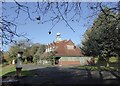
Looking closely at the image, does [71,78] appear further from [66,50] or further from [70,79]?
[66,50]

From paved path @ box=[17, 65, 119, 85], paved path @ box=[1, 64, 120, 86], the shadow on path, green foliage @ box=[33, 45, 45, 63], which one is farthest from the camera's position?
green foliage @ box=[33, 45, 45, 63]

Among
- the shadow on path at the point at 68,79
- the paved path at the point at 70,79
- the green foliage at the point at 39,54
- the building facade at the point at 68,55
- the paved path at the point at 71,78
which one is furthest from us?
the building facade at the point at 68,55

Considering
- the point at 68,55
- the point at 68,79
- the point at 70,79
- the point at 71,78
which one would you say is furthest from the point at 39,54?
the point at 70,79

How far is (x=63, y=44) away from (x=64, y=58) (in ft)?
11.0

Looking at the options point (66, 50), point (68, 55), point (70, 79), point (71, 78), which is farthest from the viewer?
point (66, 50)

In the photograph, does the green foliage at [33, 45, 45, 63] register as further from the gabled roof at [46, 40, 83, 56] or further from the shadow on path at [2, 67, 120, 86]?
the shadow on path at [2, 67, 120, 86]

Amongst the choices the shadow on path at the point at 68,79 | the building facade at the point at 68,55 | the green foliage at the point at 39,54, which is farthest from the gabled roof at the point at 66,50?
the shadow on path at the point at 68,79

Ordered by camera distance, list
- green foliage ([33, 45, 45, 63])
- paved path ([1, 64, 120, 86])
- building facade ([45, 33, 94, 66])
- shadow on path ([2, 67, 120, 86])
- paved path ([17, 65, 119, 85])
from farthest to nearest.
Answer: building facade ([45, 33, 94, 66]) < green foliage ([33, 45, 45, 63]) < paved path ([17, 65, 119, 85]) < paved path ([1, 64, 120, 86]) < shadow on path ([2, 67, 120, 86])

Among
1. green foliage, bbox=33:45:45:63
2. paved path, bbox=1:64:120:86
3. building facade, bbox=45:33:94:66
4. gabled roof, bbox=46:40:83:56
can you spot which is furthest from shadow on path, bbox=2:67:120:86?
gabled roof, bbox=46:40:83:56

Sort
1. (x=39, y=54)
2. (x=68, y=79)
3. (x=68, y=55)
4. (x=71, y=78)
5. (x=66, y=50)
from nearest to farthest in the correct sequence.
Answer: (x=68, y=79) → (x=71, y=78) → (x=39, y=54) → (x=68, y=55) → (x=66, y=50)

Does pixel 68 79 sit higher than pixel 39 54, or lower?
lower

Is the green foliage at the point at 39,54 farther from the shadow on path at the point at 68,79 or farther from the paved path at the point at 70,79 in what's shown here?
the shadow on path at the point at 68,79

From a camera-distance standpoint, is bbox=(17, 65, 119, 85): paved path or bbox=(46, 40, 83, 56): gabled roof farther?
bbox=(46, 40, 83, 56): gabled roof

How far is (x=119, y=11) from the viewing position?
33.1 ft
